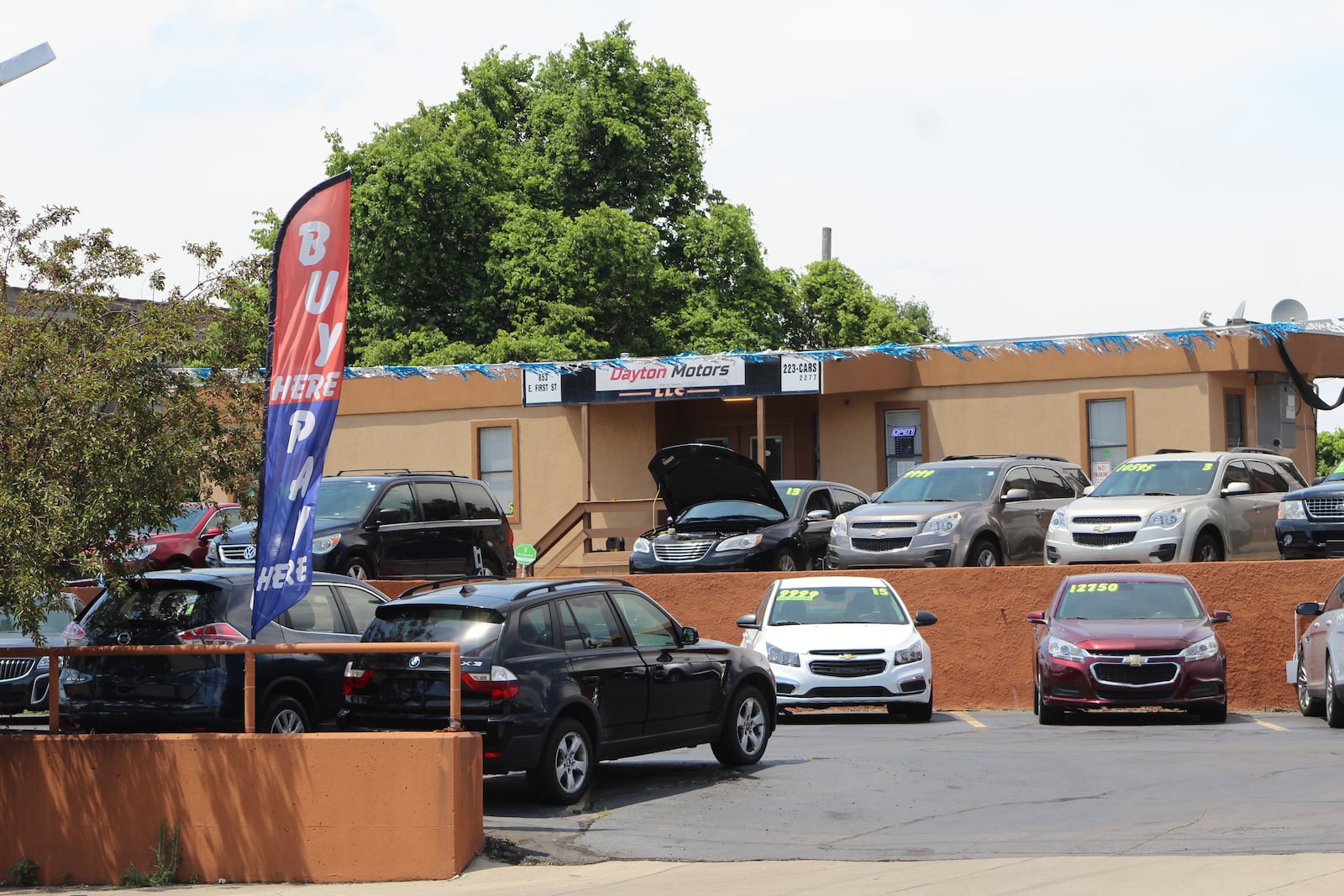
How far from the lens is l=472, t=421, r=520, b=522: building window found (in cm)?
3155

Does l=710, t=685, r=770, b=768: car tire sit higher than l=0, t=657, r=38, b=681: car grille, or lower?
lower

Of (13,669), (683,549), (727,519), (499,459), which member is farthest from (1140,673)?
(499,459)

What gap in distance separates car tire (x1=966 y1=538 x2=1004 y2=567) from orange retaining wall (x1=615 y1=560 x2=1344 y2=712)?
1.29 m

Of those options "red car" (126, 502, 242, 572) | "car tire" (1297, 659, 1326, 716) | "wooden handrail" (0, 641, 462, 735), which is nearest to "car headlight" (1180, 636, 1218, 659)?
"car tire" (1297, 659, 1326, 716)

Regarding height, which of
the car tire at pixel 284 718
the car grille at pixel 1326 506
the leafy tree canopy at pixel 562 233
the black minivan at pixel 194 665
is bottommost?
the car tire at pixel 284 718

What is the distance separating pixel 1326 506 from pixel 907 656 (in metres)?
6.14

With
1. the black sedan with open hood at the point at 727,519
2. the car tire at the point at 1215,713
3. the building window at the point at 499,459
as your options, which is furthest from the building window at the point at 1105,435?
the car tire at the point at 1215,713

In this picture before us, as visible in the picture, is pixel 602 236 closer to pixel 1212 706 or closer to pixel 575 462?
pixel 575 462

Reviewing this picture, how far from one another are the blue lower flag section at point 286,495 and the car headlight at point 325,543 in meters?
9.43

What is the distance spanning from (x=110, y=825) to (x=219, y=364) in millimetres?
3388

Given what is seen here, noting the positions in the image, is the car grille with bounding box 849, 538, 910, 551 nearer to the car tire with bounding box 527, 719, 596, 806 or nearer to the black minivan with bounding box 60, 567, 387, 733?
the black minivan with bounding box 60, 567, 387, 733

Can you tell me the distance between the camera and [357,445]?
106 ft

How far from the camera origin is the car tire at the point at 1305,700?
16422 mm

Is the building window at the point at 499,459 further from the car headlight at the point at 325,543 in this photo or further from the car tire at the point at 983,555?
the car tire at the point at 983,555
